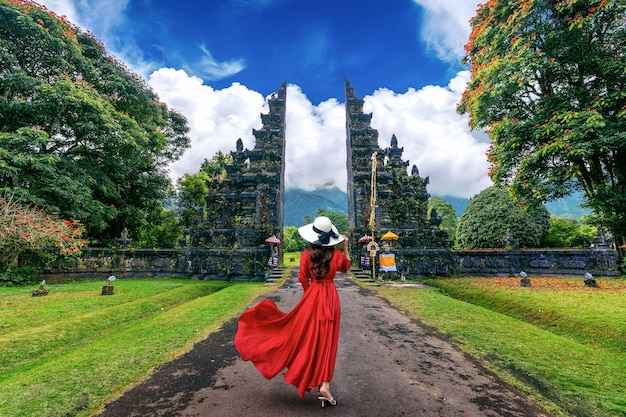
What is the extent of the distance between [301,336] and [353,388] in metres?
1.01

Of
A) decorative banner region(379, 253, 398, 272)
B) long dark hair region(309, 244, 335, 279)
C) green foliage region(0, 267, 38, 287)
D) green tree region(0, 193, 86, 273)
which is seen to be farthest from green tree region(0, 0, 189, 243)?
decorative banner region(379, 253, 398, 272)

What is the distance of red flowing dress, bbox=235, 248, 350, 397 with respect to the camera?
300 centimetres

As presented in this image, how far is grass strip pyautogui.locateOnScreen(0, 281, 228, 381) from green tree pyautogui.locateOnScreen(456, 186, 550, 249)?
20.0 meters

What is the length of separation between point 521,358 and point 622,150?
9.92 m

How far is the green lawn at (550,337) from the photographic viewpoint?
338cm

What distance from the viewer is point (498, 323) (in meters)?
6.57

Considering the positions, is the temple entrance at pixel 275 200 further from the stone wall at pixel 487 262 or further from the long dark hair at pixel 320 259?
the long dark hair at pixel 320 259

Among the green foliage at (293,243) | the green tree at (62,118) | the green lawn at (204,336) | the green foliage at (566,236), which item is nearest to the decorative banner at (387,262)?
the green lawn at (204,336)

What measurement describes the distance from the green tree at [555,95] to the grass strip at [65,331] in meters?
12.7

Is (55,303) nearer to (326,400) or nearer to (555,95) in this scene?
(326,400)

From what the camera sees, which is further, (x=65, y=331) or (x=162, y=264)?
(x=162, y=264)

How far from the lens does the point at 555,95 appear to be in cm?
1040

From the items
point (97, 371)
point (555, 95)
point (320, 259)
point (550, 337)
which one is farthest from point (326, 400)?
point (555, 95)

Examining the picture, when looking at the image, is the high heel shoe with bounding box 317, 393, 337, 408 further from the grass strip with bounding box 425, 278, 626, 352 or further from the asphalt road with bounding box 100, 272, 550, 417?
the grass strip with bounding box 425, 278, 626, 352
